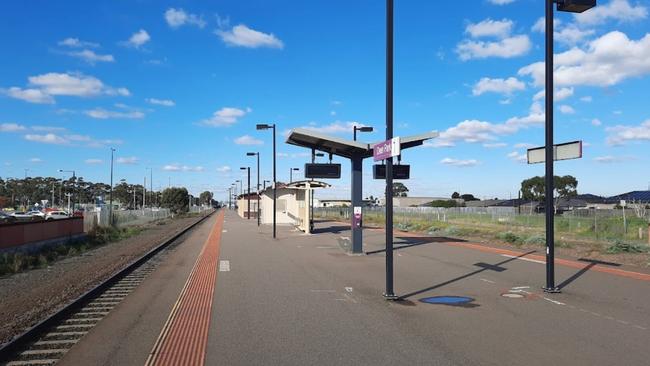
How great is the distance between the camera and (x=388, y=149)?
1087 cm

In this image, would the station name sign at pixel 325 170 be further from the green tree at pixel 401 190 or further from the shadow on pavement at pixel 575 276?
the green tree at pixel 401 190

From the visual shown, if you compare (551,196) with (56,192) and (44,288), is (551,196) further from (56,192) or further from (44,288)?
(56,192)

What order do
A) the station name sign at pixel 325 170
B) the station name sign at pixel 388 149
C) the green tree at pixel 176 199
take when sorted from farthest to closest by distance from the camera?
the green tree at pixel 176 199 < the station name sign at pixel 325 170 < the station name sign at pixel 388 149

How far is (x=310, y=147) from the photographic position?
23875 mm

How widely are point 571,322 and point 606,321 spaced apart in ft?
1.76

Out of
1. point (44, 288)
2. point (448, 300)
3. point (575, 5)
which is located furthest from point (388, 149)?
point (44, 288)

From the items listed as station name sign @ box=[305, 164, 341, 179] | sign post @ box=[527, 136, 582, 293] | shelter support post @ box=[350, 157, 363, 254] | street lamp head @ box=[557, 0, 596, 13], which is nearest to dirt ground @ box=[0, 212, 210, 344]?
station name sign @ box=[305, 164, 341, 179]

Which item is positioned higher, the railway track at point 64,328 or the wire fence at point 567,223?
the wire fence at point 567,223

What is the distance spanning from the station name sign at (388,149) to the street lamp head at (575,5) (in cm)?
418

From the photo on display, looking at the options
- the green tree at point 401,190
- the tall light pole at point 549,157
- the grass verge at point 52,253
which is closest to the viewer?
the tall light pole at point 549,157

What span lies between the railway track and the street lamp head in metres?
10.1

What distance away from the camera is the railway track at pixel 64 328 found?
7199 mm

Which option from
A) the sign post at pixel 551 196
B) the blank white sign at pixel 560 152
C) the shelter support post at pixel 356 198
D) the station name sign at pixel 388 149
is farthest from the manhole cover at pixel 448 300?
the shelter support post at pixel 356 198

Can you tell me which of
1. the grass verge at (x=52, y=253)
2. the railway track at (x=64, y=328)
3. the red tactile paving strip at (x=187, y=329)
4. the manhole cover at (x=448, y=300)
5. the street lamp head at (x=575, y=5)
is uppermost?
the street lamp head at (x=575, y=5)
